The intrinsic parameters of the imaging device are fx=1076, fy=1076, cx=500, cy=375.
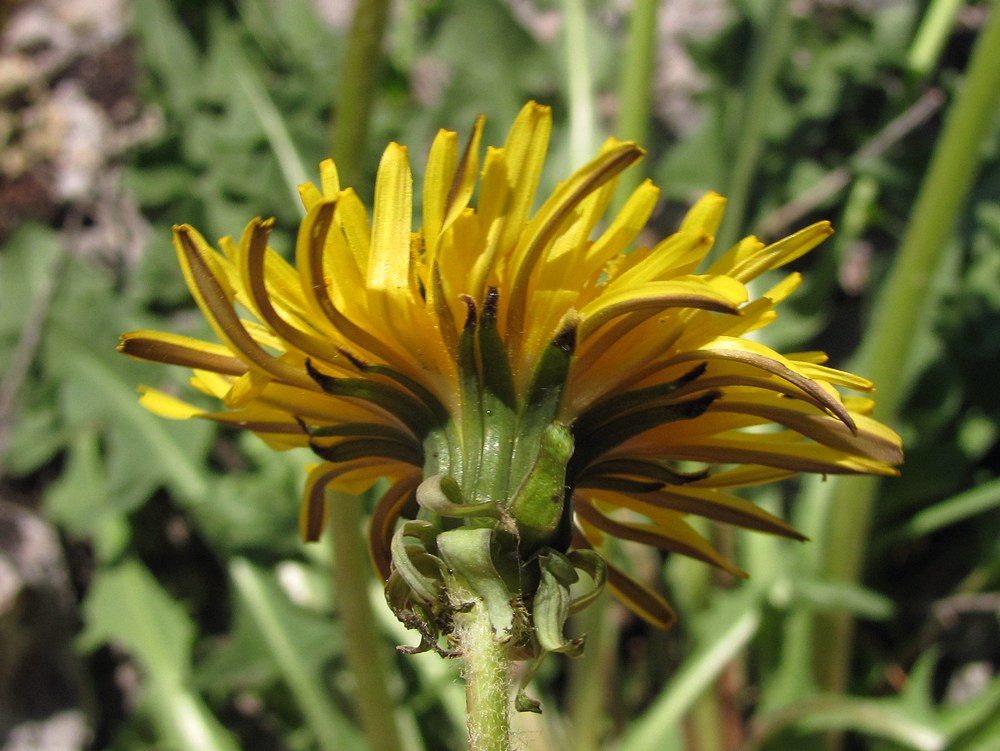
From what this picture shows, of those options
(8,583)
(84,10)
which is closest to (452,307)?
(8,583)

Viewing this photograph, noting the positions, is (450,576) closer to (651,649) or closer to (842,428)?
(842,428)

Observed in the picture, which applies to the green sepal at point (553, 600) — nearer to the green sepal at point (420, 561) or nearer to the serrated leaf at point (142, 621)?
the green sepal at point (420, 561)

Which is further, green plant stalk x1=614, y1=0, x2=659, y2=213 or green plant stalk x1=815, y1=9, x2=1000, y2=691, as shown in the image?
green plant stalk x1=614, y1=0, x2=659, y2=213

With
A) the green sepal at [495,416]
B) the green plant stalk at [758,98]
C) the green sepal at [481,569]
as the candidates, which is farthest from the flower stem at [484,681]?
the green plant stalk at [758,98]

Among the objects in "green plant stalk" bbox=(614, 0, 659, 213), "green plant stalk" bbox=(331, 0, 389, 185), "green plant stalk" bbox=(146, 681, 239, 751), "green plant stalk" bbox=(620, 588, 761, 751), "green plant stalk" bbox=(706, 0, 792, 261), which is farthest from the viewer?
"green plant stalk" bbox=(706, 0, 792, 261)

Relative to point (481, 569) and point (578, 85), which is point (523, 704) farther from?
point (578, 85)

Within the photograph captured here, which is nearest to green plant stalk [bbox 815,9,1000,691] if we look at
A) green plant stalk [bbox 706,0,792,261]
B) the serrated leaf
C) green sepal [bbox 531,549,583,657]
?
green plant stalk [bbox 706,0,792,261]

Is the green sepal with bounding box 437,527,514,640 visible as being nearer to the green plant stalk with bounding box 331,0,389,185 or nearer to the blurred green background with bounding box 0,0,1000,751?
the green plant stalk with bounding box 331,0,389,185


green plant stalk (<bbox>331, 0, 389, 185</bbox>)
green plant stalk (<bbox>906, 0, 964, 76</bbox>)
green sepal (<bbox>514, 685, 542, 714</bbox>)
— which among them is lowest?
green sepal (<bbox>514, 685, 542, 714</bbox>)
